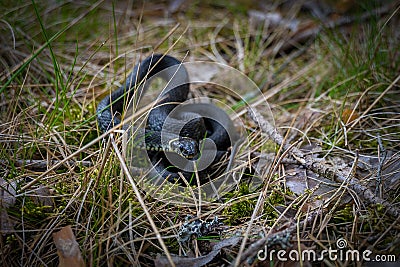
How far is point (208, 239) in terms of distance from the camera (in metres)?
2.68

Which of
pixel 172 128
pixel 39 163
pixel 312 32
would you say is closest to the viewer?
pixel 39 163

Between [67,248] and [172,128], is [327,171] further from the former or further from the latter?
[67,248]

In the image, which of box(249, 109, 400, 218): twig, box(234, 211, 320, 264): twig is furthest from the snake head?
box(234, 211, 320, 264): twig

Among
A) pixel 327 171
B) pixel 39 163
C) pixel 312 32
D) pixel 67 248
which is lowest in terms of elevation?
pixel 327 171

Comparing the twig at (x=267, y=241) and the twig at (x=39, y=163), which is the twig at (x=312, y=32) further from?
the twig at (x=267, y=241)

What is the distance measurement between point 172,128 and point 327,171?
5.35ft

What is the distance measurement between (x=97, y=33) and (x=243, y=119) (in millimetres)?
2872

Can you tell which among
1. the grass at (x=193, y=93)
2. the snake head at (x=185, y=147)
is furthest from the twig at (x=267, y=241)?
the snake head at (x=185, y=147)

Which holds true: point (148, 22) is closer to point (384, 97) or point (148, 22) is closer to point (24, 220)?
point (384, 97)

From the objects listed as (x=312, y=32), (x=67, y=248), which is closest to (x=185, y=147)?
(x=67, y=248)

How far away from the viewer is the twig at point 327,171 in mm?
2662

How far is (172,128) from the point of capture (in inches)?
151

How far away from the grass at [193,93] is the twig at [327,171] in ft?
0.19

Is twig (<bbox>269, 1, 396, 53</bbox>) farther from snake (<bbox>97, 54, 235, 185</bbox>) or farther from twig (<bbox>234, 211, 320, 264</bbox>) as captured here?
twig (<bbox>234, 211, 320, 264</bbox>)
